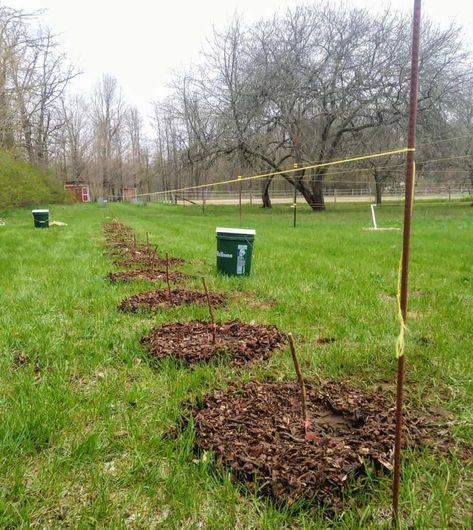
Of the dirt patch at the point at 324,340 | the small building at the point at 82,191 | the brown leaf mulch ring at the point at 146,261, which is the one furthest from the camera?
the small building at the point at 82,191

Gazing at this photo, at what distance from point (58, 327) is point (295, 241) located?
21.1 feet

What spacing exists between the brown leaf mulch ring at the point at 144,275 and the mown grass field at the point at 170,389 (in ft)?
0.52

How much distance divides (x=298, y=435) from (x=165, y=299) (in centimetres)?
242

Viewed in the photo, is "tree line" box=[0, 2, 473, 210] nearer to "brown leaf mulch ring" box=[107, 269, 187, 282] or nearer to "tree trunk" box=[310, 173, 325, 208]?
"tree trunk" box=[310, 173, 325, 208]

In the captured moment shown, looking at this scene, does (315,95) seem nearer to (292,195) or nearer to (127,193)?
(292,195)

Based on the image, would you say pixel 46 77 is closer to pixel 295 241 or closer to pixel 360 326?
pixel 295 241

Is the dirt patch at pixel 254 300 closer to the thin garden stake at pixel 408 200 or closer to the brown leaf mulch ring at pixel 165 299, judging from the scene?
the brown leaf mulch ring at pixel 165 299

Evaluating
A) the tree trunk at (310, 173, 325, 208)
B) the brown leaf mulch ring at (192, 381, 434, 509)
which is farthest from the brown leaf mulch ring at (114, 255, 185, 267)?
the tree trunk at (310, 173, 325, 208)

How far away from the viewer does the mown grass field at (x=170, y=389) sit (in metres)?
1.46

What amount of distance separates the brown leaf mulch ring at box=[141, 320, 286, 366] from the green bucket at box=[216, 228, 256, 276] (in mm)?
A: 1808

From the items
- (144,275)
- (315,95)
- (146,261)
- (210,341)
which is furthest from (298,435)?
(315,95)

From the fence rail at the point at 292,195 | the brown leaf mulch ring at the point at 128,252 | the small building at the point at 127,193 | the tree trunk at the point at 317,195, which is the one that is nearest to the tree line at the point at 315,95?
the tree trunk at the point at 317,195

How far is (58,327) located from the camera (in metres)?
3.29

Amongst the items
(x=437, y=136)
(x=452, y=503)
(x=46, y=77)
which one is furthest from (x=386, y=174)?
(x=452, y=503)
